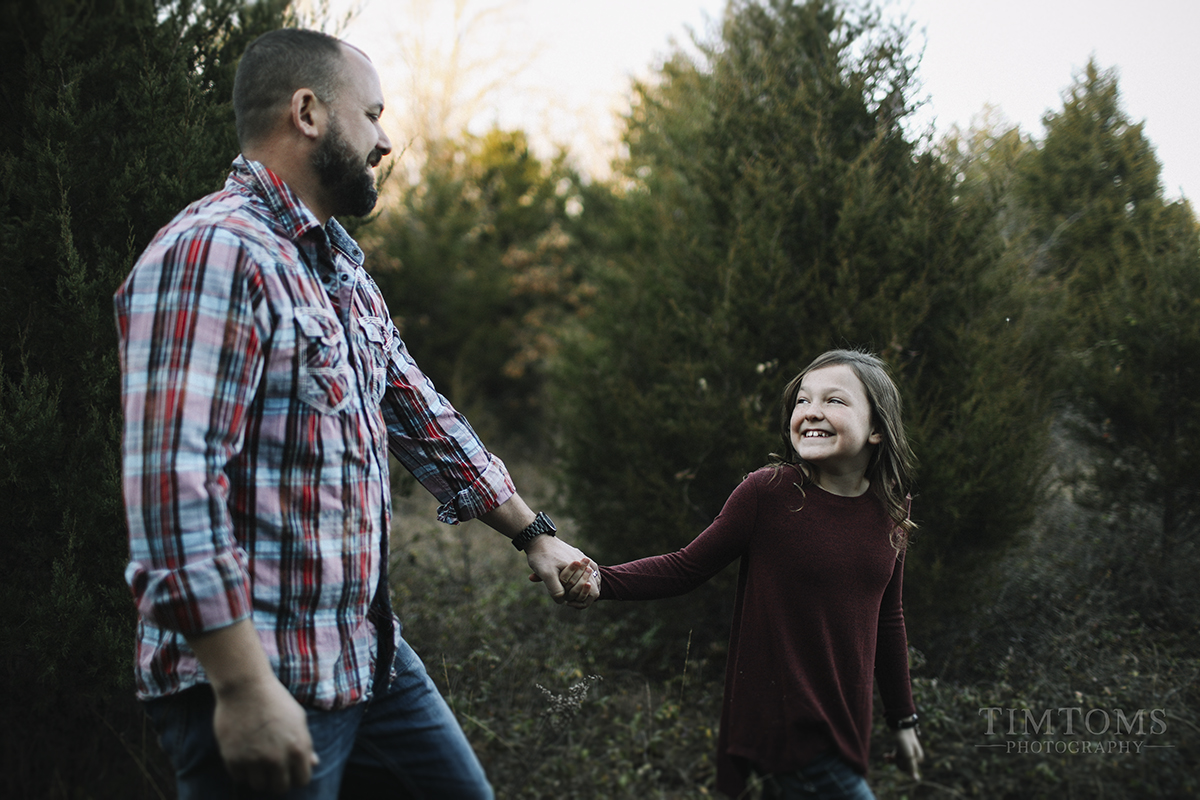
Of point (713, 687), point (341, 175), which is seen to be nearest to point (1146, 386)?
point (713, 687)

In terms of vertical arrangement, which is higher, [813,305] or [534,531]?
[813,305]

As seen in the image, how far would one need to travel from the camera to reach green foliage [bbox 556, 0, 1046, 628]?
4516 millimetres

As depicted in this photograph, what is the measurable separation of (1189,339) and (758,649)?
16.8 ft

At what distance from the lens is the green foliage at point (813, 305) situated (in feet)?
14.8

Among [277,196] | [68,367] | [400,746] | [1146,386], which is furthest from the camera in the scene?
[1146,386]

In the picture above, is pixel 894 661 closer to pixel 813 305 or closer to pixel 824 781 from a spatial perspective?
pixel 824 781

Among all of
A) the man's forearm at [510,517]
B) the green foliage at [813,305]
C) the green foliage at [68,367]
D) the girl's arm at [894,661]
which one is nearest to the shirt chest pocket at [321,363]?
the man's forearm at [510,517]

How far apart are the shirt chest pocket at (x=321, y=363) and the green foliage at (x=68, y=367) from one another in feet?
6.93

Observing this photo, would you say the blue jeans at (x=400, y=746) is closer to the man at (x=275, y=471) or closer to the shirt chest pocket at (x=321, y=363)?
the man at (x=275, y=471)

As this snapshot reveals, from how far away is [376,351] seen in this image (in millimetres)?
1925

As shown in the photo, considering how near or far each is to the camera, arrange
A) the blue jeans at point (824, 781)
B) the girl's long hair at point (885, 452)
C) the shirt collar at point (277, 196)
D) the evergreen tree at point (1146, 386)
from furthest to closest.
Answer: the evergreen tree at point (1146, 386)
the girl's long hair at point (885, 452)
the blue jeans at point (824, 781)
the shirt collar at point (277, 196)

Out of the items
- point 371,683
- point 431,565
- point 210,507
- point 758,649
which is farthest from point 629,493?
point 210,507

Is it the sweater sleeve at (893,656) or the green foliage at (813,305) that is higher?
the green foliage at (813,305)

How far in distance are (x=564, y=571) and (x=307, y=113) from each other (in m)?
1.42
